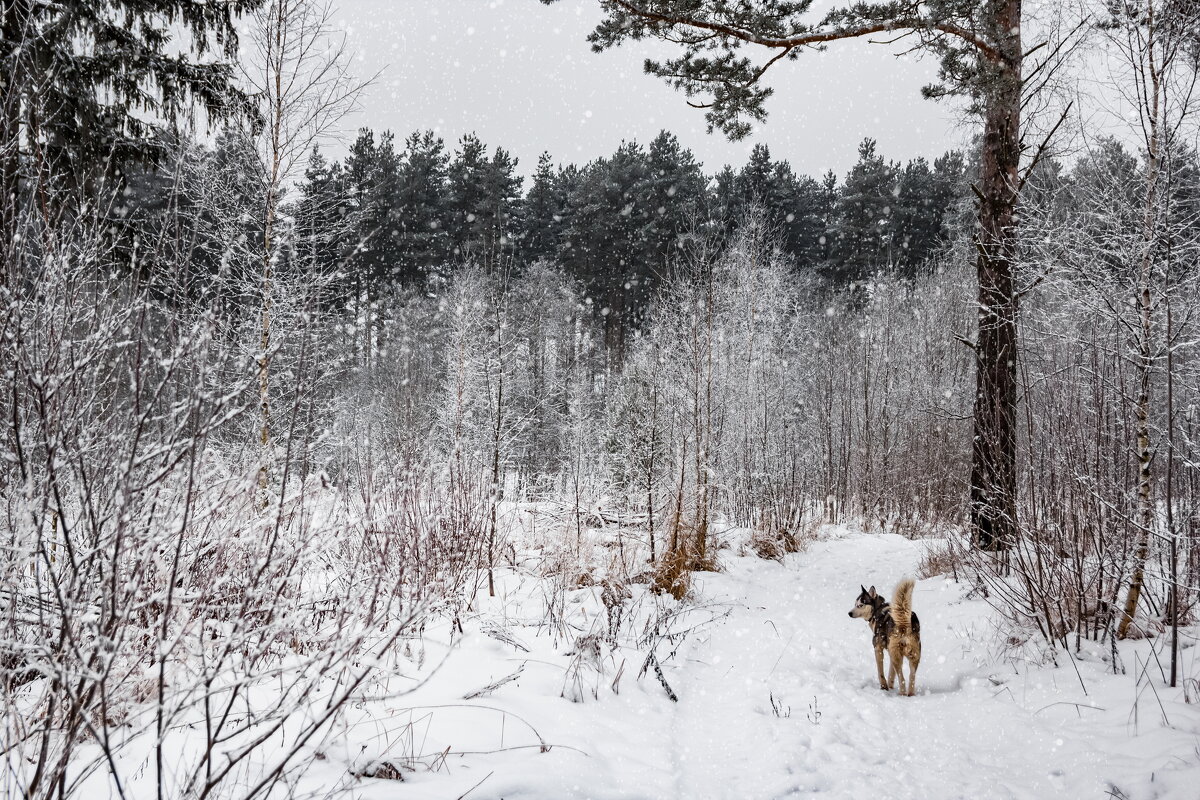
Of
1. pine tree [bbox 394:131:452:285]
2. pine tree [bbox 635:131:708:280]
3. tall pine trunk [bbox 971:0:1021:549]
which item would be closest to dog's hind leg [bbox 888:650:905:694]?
tall pine trunk [bbox 971:0:1021:549]

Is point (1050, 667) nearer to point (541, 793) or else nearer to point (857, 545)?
point (541, 793)

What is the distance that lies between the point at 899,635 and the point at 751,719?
1.17 m

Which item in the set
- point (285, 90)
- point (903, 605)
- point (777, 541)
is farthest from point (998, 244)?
point (285, 90)

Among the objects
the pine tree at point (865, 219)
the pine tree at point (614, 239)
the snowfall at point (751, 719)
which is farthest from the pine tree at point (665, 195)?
the snowfall at point (751, 719)

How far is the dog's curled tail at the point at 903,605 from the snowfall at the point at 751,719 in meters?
0.52

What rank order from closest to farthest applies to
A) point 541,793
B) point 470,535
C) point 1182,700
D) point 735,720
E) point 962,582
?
point 541,793, point 1182,700, point 735,720, point 470,535, point 962,582

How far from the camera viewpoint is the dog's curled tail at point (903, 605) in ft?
12.5

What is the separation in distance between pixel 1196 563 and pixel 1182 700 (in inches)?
48.0

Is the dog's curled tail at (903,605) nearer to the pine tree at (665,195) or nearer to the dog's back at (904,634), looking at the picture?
the dog's back at (904,634)

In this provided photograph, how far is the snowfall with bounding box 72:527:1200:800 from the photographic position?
254 centimetres

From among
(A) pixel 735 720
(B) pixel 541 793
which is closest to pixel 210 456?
(B) pixel 541 793

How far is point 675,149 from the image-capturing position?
27406 mm

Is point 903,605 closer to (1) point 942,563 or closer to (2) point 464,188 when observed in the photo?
(1) point 942,563

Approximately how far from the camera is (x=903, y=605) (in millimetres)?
3812
